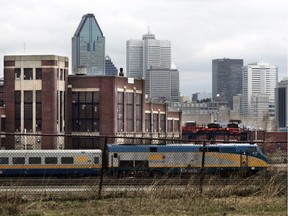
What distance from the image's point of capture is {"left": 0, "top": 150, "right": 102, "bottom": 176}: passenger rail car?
121ft

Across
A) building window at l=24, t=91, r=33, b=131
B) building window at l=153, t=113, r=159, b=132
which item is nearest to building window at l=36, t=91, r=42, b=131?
building window at l=24, t=91, r=33, b=131

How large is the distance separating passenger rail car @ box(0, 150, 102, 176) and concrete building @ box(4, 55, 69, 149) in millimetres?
48383

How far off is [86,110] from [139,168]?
216ft

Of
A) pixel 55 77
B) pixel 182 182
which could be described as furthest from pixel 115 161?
pixel 55 77

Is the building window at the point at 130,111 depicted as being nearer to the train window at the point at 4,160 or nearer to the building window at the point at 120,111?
the building window at the point at 120,111

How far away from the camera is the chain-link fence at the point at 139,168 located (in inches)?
800

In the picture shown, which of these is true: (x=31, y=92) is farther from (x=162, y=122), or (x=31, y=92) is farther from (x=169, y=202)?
(x=169, y=202)

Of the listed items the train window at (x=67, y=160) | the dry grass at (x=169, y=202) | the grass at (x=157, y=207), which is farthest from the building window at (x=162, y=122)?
the grass at (x=157, y=207)

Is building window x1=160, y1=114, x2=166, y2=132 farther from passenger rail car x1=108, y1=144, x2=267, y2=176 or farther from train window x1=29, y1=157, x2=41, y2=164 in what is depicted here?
train window x1=29, y1=157, x2=41, y2=164

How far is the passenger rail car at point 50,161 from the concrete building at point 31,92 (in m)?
48.4

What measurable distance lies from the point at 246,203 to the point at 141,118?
83.7m

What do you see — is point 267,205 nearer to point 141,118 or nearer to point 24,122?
point 24,122

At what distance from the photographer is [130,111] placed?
327 ft

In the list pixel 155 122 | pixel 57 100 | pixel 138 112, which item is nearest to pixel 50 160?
pixel 57 100
